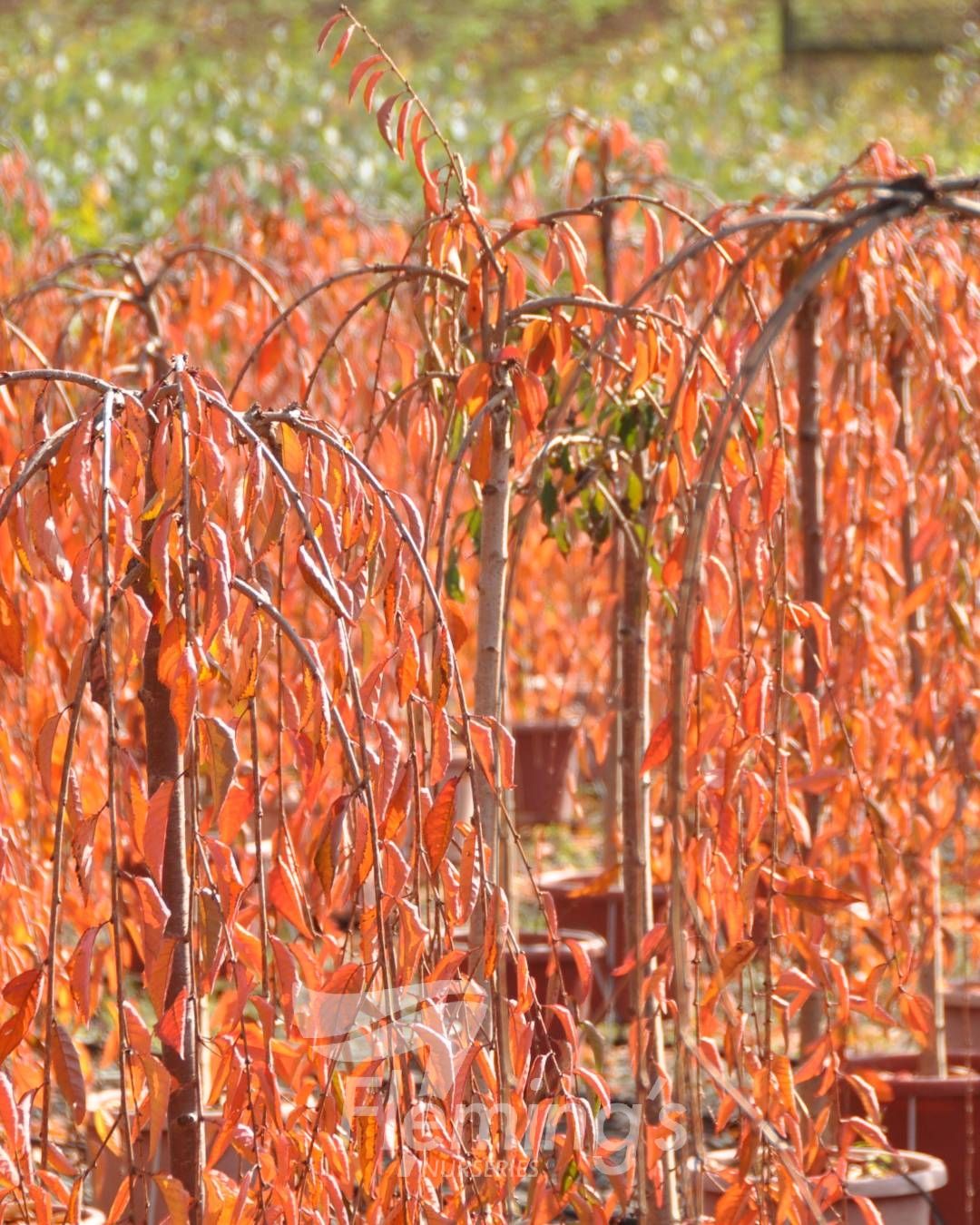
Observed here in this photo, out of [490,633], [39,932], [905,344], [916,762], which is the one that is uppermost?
[905,344]

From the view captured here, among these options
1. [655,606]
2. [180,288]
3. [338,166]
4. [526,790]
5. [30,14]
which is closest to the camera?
[655,606]

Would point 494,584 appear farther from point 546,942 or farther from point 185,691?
point 546,942

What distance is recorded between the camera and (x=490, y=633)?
68.2 inches

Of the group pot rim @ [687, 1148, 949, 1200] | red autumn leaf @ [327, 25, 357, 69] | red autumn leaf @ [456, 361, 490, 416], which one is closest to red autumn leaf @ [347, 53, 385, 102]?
red autumn leaf @ [327, 25, 357, 69]

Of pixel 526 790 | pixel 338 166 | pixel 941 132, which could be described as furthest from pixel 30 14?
pixel 526 790

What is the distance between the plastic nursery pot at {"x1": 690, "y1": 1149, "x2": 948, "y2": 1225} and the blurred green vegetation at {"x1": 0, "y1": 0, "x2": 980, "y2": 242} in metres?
4.68

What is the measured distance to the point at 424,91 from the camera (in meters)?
10.6

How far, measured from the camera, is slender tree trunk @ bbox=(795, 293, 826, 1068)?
91.1 inches

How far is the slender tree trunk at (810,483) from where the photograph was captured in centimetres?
231

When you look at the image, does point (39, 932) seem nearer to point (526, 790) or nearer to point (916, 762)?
point (916, 762)

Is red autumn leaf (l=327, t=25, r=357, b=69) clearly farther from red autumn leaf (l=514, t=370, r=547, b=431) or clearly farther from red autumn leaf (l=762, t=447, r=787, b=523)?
red autumn leaf (l=762, t=447, r=787, b=523)

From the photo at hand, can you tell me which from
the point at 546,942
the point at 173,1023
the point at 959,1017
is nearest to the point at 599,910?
the point at 546,942

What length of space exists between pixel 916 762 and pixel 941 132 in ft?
28.7

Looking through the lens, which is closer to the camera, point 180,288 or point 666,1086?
point 666,1086
